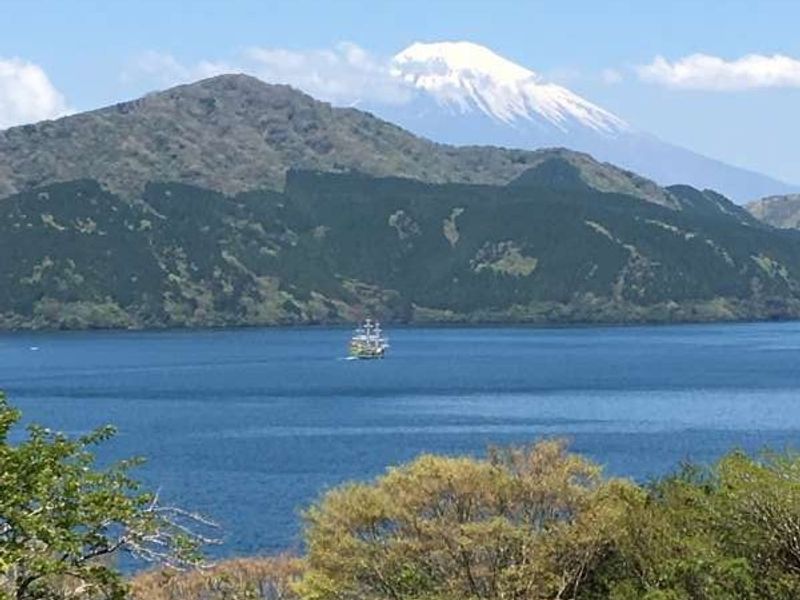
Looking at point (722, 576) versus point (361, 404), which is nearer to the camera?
point (722, 576)

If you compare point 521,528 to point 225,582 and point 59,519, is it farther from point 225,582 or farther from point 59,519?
point 59,519

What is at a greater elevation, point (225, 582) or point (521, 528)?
point (521, 528)

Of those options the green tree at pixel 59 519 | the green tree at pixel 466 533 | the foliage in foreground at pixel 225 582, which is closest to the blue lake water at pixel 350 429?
the foliage in foreground at pixel 225 582

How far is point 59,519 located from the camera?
2562cm

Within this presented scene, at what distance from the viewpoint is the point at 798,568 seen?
35.9 m

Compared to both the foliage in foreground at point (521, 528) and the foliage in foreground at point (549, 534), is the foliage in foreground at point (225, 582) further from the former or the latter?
the foliage in foreground at point (521, 528)

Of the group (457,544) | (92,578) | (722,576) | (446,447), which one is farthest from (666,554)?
(446,447)

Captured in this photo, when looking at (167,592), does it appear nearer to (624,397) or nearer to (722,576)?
(722,576)

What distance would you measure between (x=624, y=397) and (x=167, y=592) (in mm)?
137966

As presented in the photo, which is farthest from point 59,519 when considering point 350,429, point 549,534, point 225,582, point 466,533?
point 350,429

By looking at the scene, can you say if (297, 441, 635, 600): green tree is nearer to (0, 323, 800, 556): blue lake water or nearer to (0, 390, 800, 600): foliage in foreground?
(0, 390, 800, 600): foliage in foreground

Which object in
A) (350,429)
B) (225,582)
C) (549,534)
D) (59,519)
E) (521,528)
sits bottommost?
(350,429)

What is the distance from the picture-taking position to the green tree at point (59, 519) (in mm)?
24672

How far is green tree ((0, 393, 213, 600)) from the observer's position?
80.9 ft
